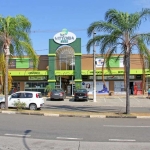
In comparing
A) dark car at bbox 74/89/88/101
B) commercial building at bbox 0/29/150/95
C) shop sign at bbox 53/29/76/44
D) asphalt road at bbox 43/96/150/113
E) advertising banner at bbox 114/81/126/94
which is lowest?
asphalt road at bbox 43/96/150/113

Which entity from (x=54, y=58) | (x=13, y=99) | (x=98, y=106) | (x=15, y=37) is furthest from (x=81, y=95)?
(x=15, y=37)

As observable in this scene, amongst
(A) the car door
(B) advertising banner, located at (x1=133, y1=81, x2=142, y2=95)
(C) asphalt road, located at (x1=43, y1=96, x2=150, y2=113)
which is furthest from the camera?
(B) advertising banner, located at (x1=133, y1=81, x2=142, y2=95)

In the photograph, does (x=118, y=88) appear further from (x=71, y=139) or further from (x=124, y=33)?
(x=71, y=139)

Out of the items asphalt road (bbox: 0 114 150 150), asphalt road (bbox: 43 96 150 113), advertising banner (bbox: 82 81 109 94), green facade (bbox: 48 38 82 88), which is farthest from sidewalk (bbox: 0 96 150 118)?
advertising banner (bbox: 82 81 109 94)

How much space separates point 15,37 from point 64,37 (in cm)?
2239

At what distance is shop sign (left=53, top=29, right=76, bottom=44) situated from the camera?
136 ft

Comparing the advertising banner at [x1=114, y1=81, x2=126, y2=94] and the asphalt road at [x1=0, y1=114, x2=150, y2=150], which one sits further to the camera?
the advertising banner at [x1=114, y1=81, x2=126, y2=94]

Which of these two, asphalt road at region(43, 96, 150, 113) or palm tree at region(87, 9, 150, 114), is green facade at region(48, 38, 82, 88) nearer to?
asphalt road at region(43, 96, 150, 113)

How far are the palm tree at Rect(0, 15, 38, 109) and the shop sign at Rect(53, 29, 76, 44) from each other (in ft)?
70.6

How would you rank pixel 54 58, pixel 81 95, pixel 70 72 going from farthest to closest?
1. pixel 54 58
2. pixel 70 72
3. pixel 81 95

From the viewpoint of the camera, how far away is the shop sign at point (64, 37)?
136ft

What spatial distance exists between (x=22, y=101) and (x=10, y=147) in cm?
1311

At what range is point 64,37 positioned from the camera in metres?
41.5

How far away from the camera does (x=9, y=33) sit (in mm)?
19453
